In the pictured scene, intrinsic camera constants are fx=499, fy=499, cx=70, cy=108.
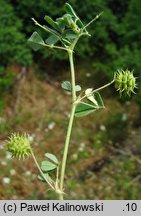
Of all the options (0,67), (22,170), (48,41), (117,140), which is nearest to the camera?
(48,41)

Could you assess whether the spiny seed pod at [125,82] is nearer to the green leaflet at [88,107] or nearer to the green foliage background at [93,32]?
the green leaflet at [88,107]

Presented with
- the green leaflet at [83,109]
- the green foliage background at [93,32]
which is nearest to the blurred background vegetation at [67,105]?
the green foliage background at [93,32]

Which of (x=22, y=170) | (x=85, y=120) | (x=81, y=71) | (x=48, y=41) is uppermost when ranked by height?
(x=81, y=71)

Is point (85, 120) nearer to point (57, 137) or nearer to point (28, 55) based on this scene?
point (57, 137)

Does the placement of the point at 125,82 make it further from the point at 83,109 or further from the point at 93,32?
the point at 93,32

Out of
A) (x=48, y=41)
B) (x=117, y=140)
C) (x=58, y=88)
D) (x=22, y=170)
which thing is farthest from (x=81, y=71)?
(x=48, y=41)

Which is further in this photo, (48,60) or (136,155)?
(48,60)

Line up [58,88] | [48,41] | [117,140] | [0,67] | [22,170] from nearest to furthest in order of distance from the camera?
[48,41] → [22,170] → [0,67] → [117,140] → [58,88]

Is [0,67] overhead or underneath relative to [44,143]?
overhead

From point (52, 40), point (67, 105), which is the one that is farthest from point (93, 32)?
point (52, 40)

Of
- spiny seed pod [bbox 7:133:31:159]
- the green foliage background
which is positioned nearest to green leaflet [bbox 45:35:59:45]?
spiny seed pod [bbox 7:133:31:159]
